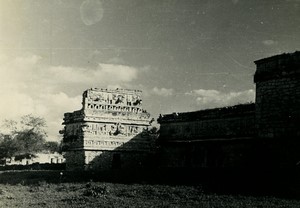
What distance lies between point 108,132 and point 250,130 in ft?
34.1

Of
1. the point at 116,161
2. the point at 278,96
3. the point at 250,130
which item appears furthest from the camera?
the point at 116,161

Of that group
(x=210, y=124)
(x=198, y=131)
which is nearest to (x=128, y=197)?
(x=210, y=124)

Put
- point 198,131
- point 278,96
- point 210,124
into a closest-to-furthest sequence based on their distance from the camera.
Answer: point 278,96 → point 210,124 → point 198,131

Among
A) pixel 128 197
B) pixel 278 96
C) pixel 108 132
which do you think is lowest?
pixel 128 197

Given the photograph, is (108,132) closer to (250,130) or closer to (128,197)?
(250,130)

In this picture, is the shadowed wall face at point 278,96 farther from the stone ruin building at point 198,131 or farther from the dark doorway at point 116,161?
the dark doorway at point 116,161

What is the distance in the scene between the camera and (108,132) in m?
27.4

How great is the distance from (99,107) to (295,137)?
15.5 m

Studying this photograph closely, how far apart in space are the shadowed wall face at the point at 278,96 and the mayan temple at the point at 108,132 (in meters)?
13.1

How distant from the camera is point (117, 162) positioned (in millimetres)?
27750

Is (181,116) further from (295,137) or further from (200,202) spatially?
(200,202)

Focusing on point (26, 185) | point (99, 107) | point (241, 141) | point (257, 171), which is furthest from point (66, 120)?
point (257, 171)

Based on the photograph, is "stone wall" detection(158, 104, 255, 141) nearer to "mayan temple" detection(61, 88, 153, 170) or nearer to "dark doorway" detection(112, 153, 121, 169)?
"mayan temple" detection(61, 88, 153, 170)

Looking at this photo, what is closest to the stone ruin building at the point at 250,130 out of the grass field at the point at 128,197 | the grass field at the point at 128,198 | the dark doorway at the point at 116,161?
the dark doorway at the point at 116,161
